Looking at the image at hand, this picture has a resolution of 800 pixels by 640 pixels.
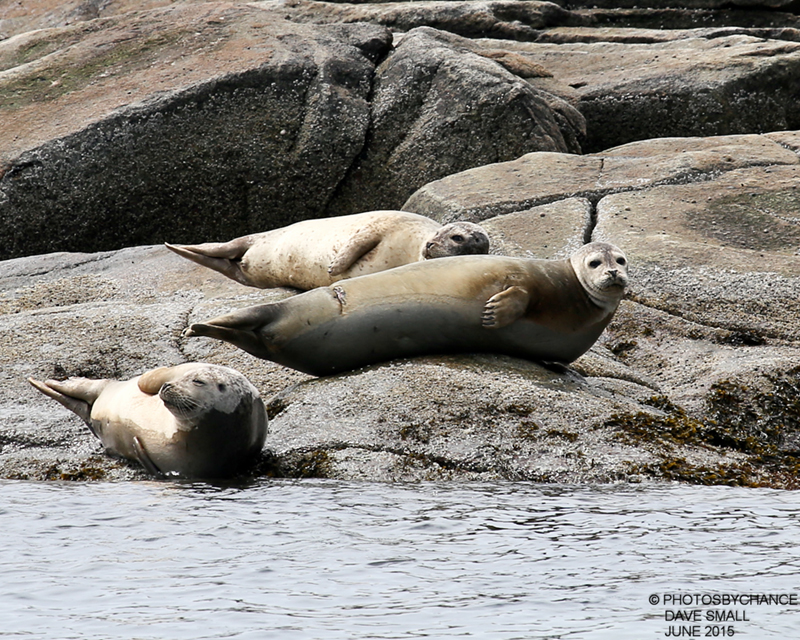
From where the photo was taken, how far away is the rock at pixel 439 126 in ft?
35.4

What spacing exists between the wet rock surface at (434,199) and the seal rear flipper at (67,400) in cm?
12

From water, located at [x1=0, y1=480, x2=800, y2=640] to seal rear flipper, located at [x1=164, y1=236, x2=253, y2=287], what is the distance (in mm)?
3423

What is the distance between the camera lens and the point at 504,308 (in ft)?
19.1

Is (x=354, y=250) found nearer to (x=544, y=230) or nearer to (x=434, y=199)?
(x=544, y=230)

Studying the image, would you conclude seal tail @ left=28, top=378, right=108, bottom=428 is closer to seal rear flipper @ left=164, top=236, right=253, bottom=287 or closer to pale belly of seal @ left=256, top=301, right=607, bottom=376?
pale belly of seal @ left=256, top=301, right=607, bottom=376

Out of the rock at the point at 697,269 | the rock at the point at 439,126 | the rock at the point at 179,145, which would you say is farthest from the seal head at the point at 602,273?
the rock at the point at 179,145

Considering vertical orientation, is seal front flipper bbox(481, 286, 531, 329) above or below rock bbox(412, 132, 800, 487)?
above

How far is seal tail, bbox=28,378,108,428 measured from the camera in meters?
6.03

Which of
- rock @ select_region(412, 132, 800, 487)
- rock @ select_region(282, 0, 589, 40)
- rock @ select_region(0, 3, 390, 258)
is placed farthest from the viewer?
rock @ select_region(282, 0, 589, 40)

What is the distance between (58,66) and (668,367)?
7.83 meters

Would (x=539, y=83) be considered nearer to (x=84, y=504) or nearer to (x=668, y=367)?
(x=668, y=367)

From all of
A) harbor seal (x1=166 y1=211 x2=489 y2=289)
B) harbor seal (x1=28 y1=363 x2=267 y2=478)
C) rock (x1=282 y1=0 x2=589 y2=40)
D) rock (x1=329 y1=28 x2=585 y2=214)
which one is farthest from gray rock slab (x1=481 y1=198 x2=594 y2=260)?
rock (x1=282 y1=0 x2=589 y2=40)

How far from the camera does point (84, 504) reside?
15.7 ft

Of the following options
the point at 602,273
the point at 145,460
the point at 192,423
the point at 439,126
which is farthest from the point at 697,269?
the point at 439,126
